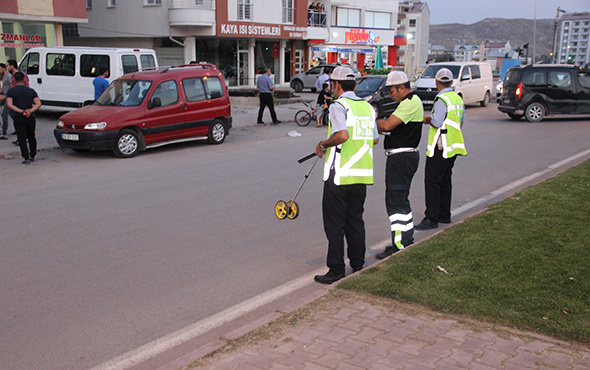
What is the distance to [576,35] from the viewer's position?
103312 mm

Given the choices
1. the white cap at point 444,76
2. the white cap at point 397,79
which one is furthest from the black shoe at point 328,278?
the white cap at point 444,76

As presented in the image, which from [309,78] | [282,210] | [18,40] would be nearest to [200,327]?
[282,210]

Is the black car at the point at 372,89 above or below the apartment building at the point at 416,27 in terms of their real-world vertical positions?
below

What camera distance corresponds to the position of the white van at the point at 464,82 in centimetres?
2375

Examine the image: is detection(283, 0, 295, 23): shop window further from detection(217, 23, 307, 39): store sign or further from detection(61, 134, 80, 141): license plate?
detection(61, 134, 80, 141): license plate

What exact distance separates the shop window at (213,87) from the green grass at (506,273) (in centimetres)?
893

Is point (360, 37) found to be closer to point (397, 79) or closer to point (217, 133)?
point (217, 133)

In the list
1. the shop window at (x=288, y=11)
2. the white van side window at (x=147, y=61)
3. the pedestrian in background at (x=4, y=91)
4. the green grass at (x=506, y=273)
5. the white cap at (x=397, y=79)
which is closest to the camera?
the green grass at (x=506, y=273)

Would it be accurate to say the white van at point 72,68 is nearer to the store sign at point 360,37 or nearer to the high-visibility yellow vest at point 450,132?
the high-visibility yellow vest at point 450,132

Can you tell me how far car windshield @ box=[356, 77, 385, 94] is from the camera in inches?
850

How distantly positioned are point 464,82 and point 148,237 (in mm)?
20562

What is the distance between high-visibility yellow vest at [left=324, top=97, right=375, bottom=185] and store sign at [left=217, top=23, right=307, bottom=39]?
1130 inches

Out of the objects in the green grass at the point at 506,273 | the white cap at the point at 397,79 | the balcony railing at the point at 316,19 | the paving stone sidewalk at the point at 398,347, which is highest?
the balcony railing at the point at 316,19

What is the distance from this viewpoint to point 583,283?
482cm
